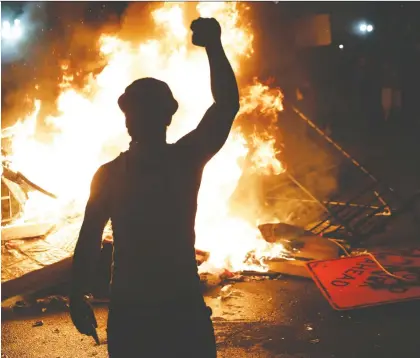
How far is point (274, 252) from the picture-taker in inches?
331

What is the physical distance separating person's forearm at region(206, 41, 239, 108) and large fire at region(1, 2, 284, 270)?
626 cm

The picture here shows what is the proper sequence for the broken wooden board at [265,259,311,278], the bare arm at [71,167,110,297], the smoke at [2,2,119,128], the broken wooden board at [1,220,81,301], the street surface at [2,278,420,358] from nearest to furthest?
the bare arm at [71,167,110,297]
the street surface at [2,278,420,358]
the broken wooden board at [1,220,81,301]
the broken wooden board at [265,259,311,278]
the smoke at [2,2,119,128]

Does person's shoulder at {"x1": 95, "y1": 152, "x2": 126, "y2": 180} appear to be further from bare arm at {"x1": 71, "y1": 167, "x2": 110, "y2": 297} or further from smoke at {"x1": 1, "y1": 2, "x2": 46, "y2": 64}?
smoke at {"x1": 1, "y1": 2, "x2": 46, "y2": 64}

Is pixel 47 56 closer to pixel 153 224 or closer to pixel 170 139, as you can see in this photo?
pixel 170 139

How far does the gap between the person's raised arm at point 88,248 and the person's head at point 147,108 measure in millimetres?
300

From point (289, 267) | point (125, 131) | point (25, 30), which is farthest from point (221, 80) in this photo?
point (25, 30)

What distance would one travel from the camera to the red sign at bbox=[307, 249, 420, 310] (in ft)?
19.3

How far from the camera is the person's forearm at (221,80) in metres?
2.42

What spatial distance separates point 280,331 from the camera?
217 inches

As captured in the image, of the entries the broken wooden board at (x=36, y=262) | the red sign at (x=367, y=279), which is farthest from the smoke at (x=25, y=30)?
the red sign at (x=367, y=279)

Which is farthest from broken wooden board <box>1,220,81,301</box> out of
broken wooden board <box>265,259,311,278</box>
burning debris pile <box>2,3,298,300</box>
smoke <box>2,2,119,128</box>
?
broken wooden board <box>265,259,311,278</box>

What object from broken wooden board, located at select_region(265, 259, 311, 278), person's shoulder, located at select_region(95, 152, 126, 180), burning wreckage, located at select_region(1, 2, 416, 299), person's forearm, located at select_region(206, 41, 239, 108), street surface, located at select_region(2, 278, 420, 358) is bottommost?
street surface, located at select_region(2, 278, 420, 358)

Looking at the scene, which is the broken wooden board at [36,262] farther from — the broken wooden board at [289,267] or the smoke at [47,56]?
the smoke at [47,56]

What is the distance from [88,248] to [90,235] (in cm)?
8
